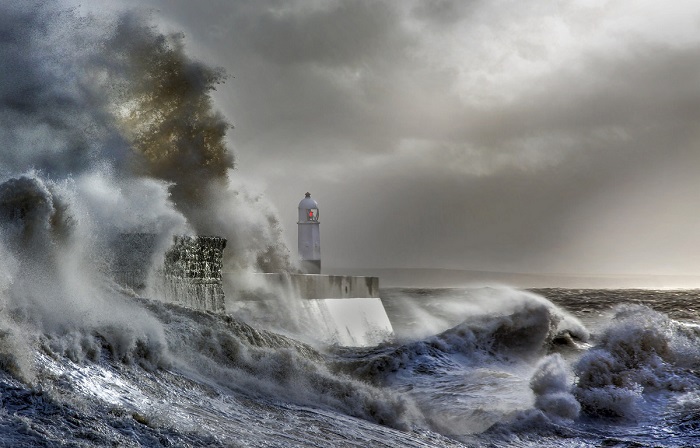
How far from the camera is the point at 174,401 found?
493cm

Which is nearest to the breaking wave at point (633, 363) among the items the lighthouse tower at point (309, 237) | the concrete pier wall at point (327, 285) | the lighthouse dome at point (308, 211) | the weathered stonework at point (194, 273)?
the weathered stonework at point (194, 273)

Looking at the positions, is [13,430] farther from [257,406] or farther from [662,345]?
[662,345]

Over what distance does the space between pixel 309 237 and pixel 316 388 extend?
14.4m

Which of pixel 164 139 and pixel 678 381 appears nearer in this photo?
pixel 678 381

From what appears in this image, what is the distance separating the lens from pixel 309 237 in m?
20.9

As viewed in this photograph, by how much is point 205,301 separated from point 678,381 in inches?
220

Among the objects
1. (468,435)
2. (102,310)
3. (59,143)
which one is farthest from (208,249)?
(468,435)

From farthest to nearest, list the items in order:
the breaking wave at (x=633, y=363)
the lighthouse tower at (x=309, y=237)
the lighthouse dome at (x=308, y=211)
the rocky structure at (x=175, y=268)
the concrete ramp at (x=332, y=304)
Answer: the lighthouse dome at (x=308, y=211), the lighthouse tower at (x=309, y=237), the concrete ramp at (x=332, y=304), the rocky structure at (x=175, y=268), the breaking wave at (x=633, y=363)

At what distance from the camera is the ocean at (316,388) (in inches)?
162

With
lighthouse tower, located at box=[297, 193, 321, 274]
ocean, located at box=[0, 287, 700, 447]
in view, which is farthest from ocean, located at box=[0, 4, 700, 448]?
lighthouse tower, located at box=[297, 193, 321, 274]

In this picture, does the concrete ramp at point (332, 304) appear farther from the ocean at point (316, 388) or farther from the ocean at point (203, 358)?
the ocean at point (316, 388)

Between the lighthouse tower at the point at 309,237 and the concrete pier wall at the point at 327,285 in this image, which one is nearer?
the concrete pier wall at the point at 327,285

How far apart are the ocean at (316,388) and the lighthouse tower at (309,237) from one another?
9.95 m

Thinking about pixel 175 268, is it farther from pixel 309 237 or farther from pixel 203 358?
pixel 309 237
